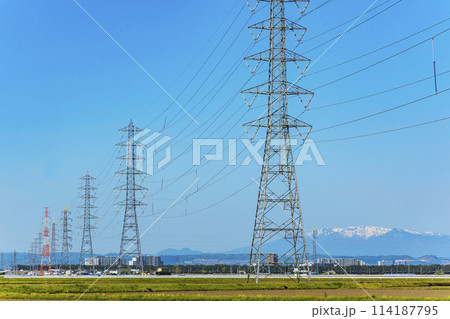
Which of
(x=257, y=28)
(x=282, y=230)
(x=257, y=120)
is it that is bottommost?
(x=282, y=230)

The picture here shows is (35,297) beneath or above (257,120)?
beneath

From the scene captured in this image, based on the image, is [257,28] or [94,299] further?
[257,28]
